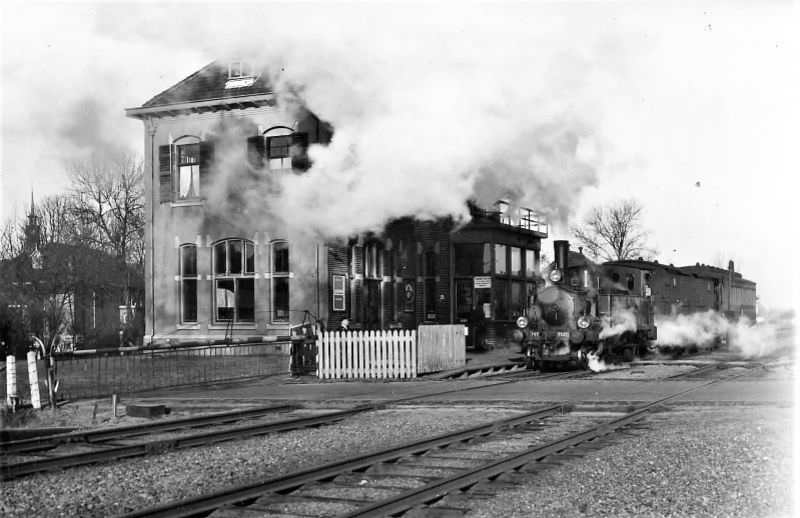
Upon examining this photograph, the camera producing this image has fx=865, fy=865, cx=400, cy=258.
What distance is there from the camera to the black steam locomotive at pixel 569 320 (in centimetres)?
2219

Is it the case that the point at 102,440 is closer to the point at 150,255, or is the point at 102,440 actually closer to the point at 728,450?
the point at 728,450

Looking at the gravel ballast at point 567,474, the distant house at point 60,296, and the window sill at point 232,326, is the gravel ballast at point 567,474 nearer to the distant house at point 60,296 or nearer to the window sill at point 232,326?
the distant house at point 60,296

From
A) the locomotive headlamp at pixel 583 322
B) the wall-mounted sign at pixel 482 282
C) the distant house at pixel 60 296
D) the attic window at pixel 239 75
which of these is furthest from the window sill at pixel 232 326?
the locomotive headlamp at pixel 583 322

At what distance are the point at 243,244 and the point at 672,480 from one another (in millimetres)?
19308

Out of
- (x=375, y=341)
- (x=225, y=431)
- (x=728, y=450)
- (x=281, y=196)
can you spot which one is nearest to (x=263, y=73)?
(x=281, y=196)

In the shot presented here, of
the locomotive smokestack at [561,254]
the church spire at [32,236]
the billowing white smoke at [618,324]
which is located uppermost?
the church spire at [32,236]

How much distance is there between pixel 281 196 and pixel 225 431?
12491 mm

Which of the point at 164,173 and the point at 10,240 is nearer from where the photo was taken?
the point at 164,173

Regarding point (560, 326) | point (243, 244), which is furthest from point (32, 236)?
point (560, 326)

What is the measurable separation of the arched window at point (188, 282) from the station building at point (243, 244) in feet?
0.11

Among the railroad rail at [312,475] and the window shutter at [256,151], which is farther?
the window shutter at [256,151]

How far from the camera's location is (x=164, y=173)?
26203mm

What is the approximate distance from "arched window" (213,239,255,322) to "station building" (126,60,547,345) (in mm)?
30

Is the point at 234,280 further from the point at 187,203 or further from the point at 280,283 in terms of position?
the point at 187,203
